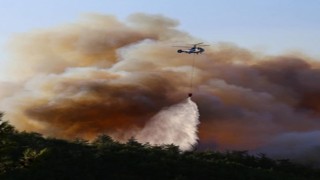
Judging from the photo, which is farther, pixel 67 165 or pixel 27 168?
pixel 67 165

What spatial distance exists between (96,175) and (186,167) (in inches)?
668

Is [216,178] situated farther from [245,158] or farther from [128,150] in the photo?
[245,158]

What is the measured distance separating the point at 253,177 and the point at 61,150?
3176cm

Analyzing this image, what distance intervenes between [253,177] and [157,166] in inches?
621

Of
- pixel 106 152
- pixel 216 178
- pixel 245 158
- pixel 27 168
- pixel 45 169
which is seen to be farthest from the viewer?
pixel 245 158

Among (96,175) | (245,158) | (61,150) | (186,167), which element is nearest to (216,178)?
(186,167)

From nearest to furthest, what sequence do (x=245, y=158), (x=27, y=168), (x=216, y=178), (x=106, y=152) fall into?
1. (x=27, y=168)
2. (x=216, y=178)
3. (x=106, y=152)
4. (x=245, y=158)

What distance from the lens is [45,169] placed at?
84.9 m

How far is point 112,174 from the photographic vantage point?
89500 mm

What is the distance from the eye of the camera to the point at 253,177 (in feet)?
317

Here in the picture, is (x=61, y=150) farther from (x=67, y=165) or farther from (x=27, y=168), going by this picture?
(x=27, y=168)

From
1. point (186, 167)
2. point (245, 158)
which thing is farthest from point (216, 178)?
point (245, 158)

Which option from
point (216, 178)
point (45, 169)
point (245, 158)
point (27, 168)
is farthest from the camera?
point (245, 158)

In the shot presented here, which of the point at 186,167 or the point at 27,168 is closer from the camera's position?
the point at 27,168
